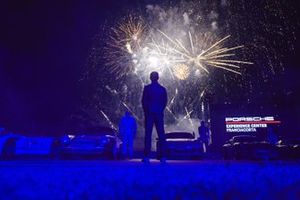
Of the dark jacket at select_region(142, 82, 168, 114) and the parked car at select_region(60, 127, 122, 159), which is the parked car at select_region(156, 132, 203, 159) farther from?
the dark jacket at select_region(142, 82, 168, 114)

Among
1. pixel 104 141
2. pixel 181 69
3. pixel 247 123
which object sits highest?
pixel 181 69

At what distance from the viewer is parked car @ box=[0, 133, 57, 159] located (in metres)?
12.0

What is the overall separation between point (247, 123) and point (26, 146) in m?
26.4

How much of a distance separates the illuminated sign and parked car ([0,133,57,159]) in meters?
25.5

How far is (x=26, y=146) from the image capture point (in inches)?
475

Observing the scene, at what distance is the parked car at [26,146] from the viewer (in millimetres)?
11977

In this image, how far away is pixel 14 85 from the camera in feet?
125

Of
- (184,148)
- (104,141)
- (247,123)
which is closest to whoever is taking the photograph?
(104,141)

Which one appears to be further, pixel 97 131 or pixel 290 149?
pixel 290 149

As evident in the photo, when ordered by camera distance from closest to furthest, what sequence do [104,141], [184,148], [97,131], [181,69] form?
[104,141], [97,131], [184,148], [181,69]

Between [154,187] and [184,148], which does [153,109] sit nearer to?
[154,187]

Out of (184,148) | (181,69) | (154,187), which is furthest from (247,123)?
(154,187)

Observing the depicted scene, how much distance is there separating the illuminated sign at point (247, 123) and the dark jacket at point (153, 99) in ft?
96.7

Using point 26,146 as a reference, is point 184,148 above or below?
below
